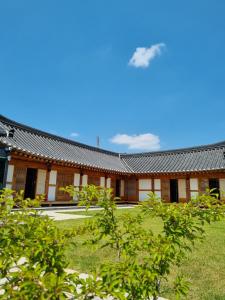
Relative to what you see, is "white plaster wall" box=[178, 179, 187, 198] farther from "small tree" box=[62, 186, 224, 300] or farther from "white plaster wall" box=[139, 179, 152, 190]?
"small tree" box=[62, 186, 224, 300]

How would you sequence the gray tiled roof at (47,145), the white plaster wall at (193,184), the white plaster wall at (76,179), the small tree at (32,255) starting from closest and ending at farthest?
the small tree at (32,255) < the gray tiled roof at (47,145) < the white plaster wall at (76,179) < the white plaster wall at (193,184)

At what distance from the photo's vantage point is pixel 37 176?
1293cm

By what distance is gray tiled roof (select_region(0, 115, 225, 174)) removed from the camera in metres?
14.5

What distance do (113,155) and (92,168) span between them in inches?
349

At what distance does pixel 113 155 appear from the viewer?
2462 centimetres

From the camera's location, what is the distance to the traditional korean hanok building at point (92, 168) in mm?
12156

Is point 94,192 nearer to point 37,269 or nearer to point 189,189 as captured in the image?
point 37,269

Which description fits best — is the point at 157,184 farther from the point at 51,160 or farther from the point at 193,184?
the point at 51,160

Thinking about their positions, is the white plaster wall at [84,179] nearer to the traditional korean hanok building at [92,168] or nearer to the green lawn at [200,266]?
the traditional korean hanok building at [92,168]

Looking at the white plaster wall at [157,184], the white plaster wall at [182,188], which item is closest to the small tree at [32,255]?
the white plaster wall at [182,188]

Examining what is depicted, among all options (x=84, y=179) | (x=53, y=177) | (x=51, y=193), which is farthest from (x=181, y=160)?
(x=51, y=193)

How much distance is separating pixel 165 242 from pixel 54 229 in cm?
88

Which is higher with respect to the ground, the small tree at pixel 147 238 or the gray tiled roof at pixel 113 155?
the gray tiled roof at pixel 113 155

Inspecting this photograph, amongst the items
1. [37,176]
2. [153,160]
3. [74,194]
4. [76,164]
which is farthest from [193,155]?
[74,194]
